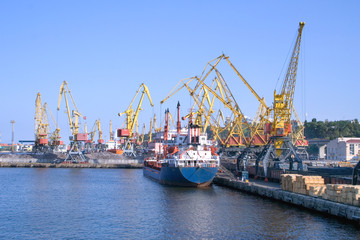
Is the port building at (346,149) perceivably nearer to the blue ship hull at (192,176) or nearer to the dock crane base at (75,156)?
the blue ship hull at (192,176)

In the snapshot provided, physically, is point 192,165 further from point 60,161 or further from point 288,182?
point 60,161

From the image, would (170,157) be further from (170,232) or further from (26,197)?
(170,232)

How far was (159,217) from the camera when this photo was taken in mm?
47000

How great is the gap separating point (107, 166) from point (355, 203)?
119 metres

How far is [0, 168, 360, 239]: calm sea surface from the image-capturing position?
128 ft

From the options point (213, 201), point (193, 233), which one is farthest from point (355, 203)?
point (213, 201)

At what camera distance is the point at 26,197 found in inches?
2440

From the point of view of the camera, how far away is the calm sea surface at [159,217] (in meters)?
38.9

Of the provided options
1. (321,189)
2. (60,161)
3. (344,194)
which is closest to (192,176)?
(321,189)

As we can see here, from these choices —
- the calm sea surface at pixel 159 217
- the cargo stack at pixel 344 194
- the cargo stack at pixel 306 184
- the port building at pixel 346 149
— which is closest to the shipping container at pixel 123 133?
the port building at pixel 346 149

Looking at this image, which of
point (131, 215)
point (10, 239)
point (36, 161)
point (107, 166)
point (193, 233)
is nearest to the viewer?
point (10, 239)

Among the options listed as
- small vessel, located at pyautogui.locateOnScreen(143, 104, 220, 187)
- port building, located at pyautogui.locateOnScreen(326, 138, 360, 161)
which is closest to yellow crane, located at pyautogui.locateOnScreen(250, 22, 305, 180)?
small vessel, located at pyautogui.locateOnScreen(143, 104, 220, 187)

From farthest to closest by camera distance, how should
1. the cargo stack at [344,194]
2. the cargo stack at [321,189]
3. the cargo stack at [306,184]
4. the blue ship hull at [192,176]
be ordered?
the blue ship hull at [192,176]
the cargo stack at [306,184]
the cargo stack at [321,189]
the cargo stack at [344,194]

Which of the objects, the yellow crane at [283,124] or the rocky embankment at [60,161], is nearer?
the yellow crane at [283,124]
